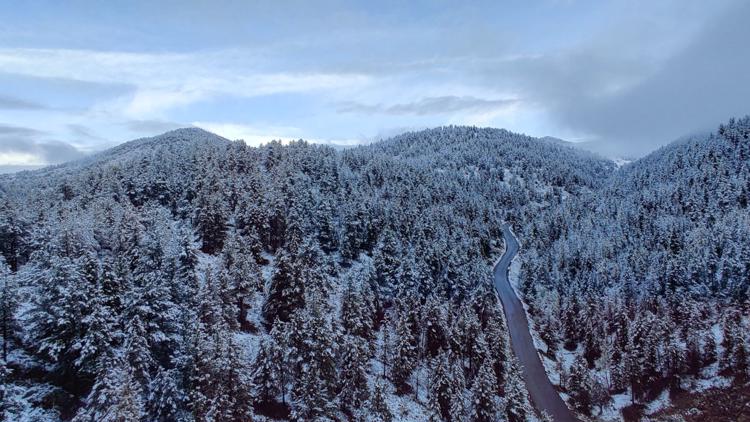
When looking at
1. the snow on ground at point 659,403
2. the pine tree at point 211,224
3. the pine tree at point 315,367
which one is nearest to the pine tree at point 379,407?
the pine tree at point 315,367

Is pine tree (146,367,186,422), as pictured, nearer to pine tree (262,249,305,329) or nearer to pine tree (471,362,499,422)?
pine tree (262,249,305,329)

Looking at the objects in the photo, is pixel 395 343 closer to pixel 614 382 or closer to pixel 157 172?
pixel 614 382

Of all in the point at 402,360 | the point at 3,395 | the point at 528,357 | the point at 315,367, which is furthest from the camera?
the point at 528,357

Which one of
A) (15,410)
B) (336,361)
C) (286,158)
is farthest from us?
(286,158)

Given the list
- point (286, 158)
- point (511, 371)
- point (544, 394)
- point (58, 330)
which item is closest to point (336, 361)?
point (511, 371)

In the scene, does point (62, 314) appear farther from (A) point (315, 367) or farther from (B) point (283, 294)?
(B) point (283, 294)

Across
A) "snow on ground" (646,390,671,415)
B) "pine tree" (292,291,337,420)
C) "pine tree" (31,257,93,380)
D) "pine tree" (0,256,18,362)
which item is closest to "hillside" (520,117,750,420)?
"snow on ground" (646,390,671,415)

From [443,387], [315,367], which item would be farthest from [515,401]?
[315,367]

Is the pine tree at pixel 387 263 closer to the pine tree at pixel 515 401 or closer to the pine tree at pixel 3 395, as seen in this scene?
the pine tree at pixel 515 401
